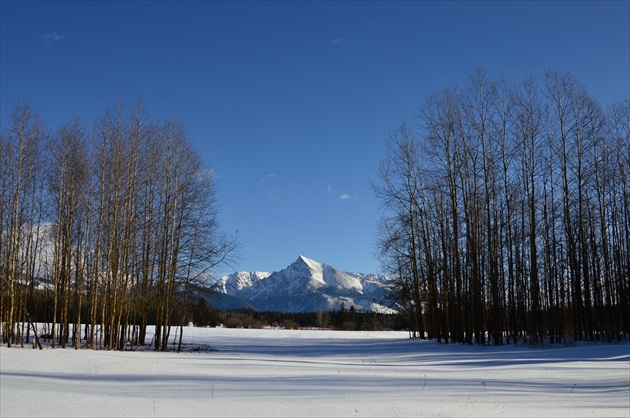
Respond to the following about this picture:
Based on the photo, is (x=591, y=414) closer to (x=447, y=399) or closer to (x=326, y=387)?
(x=447, y=399)

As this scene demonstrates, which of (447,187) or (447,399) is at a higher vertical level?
(447,187)

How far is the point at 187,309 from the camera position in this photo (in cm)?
2716

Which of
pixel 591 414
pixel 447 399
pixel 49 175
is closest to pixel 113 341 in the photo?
pixel 49 175

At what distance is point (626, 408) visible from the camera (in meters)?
7.64

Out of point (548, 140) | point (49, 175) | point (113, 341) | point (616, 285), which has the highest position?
point (548, 140)

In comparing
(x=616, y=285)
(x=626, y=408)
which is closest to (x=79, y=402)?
(x=626, y=408)

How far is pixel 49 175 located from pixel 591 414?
76.2 feet

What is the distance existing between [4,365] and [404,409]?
11641mm

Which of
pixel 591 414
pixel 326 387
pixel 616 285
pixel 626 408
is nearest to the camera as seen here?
pixel 591 414

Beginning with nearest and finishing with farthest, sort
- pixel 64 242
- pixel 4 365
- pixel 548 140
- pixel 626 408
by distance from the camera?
pixel 626 408 < pixel 4 365 < pixel 64 242 < pixel 548 140

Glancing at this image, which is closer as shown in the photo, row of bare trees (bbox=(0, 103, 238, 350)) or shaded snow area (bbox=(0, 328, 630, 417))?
shaded snow area (bbox=(0, 328, 630, 417))

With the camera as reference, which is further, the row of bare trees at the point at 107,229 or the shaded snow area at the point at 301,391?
the row of bare trees at the point at 107,229

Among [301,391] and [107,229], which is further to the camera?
[107,229]

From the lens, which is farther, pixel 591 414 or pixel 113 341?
pixel 113 341
